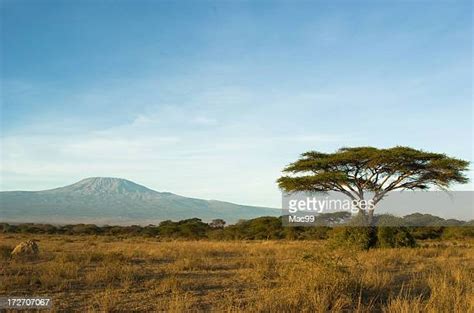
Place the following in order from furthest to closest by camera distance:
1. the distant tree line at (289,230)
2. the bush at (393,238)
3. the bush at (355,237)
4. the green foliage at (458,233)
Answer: the distant tree line at (289,230) < the green foliage at (458,233) < the bush at (393,238) < the bush at (355,237)

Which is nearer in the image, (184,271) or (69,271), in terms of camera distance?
(69,271)

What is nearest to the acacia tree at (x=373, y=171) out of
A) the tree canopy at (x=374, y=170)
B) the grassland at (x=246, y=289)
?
the tree canopy at (x=374, y=170)

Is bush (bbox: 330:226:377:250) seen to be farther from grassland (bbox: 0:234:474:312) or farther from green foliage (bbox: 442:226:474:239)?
green foliage (bbox: 442:226:474:239)

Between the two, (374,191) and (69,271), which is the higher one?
(374,191)

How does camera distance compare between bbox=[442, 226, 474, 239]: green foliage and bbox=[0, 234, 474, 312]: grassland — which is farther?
bbox=[442, 226, 474, 239]: green foliage

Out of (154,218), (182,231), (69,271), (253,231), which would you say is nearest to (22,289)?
(69,271)

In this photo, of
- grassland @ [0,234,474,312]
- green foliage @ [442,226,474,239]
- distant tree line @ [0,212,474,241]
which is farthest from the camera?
distant tree line @ [0,212,474,241]

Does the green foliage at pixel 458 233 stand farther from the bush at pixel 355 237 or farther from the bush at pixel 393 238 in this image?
the bush at pixel 355 237

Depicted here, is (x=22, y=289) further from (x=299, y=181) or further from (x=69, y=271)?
(x=299, y=181)

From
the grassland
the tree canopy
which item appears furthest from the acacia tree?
the grassland

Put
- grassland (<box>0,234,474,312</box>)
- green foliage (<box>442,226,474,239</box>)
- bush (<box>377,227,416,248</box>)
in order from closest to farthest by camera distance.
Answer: grassland (<box>0,234,474,312</box>), bush (<box>377,227,416,248</box>), green foliage (<box>442,226,474,239</box>)

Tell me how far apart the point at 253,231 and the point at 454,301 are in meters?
38.9

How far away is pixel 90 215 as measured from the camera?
570 feet

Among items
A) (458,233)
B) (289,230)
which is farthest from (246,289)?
(458,233)
